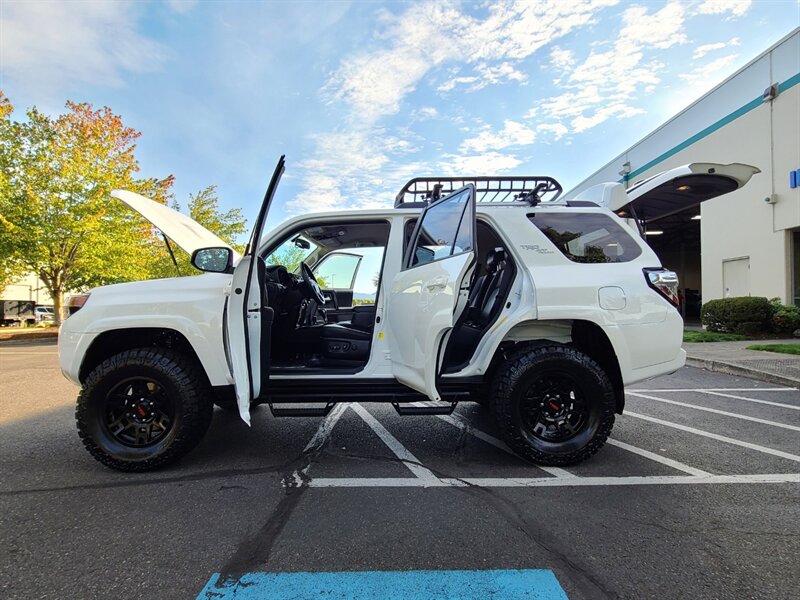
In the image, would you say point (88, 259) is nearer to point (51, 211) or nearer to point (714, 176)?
point (51, 211)

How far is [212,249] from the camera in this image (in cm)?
331

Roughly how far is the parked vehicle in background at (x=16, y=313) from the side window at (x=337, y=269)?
32025mm

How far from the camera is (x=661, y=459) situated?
3.55 metres

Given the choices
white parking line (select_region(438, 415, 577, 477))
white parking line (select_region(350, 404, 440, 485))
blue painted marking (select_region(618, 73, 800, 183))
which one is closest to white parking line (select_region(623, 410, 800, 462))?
white parking line (select_region(438, 415, 577, 477))

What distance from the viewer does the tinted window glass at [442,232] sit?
10.2 feet

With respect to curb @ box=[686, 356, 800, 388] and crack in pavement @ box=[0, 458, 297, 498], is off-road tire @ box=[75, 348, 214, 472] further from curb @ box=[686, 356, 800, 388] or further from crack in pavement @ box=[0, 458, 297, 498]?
curb @ box=[686, 356, 800, 388]

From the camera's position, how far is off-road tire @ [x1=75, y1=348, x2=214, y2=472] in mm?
3203

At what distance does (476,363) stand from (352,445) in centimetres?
132

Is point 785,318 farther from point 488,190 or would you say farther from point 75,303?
point 75,303

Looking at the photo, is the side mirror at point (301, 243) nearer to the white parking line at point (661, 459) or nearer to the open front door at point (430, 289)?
the open front door at point (430, 289)

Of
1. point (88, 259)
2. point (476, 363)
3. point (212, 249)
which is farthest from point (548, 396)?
point (88, 259)

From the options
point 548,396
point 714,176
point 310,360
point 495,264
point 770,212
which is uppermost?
point 770,212

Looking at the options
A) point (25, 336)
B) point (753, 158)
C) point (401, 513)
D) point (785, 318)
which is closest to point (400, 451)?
point (401, 513)

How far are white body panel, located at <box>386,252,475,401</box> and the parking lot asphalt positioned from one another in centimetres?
74
